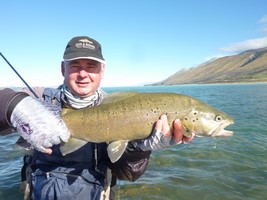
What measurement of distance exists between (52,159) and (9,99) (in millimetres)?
Answer: 1416

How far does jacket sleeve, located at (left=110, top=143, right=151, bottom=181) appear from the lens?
427 cm

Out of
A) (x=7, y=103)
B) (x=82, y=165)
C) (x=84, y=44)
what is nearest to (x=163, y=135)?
(x=82, y=165)

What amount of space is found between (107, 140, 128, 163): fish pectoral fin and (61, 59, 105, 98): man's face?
3.10 feet

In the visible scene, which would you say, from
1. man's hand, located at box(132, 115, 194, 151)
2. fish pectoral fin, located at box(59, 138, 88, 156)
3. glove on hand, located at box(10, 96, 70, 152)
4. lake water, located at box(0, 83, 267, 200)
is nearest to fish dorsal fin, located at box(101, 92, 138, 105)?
man's hand, located at box(132, 115, 194, 151)

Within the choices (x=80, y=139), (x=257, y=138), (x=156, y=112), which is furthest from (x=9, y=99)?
(x=257, y=138)

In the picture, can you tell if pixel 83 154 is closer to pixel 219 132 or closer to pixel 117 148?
pixel 117 148

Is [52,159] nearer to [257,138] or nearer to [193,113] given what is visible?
[193,113]

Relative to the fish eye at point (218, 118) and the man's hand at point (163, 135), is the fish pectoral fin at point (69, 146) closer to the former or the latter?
the man's hand at point (163, 135)

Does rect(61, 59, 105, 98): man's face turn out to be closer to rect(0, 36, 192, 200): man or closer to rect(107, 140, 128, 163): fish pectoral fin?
rect(0, 36, 192, 200): man

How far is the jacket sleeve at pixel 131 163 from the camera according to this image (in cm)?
427

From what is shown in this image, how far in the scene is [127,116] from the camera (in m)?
3.91

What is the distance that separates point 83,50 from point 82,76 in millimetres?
368

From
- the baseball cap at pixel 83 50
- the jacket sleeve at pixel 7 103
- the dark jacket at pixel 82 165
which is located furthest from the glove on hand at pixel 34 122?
the baseball cap at pixel 83 50

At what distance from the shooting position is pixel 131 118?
3.90 metres
